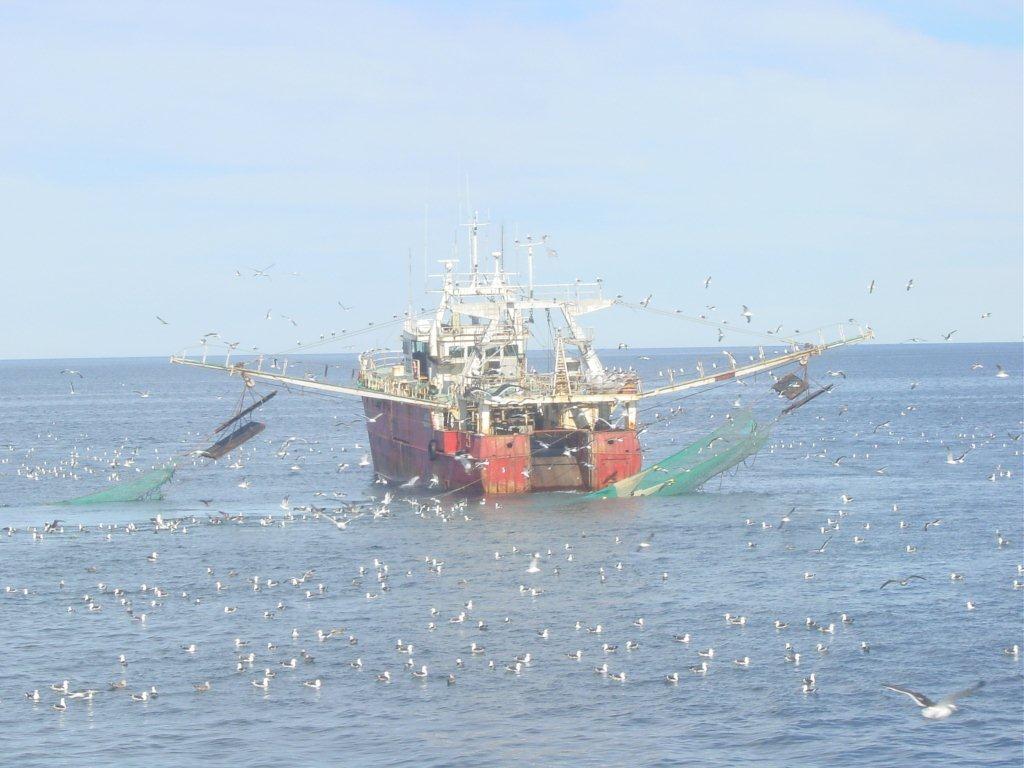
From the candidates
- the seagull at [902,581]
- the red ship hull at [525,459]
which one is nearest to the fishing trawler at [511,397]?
the red ship hull at [525,459]

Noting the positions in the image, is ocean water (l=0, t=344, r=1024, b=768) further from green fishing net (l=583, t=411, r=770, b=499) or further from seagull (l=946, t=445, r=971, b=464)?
seagull (l=946, t=445, r=971, b=464)

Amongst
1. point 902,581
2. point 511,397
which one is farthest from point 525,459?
point 902,581

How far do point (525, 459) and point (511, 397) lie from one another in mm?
4093

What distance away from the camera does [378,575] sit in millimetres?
62500

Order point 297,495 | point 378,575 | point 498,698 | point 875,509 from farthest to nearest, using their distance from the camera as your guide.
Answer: point 297,495 → point 875,509 → point 378,575 → point 498,698

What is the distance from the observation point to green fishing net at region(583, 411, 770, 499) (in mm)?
81125

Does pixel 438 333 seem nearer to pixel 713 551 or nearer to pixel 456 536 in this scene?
pixel 456 536

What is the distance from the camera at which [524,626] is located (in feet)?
174

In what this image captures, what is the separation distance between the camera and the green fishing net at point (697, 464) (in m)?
81.1

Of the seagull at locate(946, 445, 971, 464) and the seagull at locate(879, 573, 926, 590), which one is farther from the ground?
the seagull at locate(946, 445, 971, 464)

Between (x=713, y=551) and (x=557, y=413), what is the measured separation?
65.7ft

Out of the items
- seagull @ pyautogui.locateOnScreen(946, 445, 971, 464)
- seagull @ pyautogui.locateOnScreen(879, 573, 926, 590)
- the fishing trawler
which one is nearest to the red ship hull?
the fishing trawler

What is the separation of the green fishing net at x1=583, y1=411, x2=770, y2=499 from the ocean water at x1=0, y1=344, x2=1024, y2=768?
132cm

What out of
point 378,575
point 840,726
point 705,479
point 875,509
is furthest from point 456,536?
point 840,726
